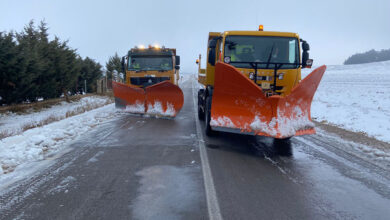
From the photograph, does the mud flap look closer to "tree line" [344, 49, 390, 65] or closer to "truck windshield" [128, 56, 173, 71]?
"truck windshield" [128, 56, 173, 71]

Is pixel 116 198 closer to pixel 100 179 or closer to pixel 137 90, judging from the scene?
pixel 100 179

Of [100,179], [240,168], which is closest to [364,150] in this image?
[240,168]

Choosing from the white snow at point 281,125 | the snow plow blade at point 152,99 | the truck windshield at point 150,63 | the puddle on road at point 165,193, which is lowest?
the puddle on road at point 165,193

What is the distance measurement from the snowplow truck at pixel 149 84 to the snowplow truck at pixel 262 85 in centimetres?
348

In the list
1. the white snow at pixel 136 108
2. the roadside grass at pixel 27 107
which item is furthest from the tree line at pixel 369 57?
the roadside grass at pixel 27 107

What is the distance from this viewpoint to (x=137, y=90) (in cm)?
1116

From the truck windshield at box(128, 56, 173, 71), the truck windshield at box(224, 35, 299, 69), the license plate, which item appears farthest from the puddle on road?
the truck windshield at box(128, 56, 173, 71)

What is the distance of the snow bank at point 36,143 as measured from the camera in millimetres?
5310

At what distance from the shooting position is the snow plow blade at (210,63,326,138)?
221 inches

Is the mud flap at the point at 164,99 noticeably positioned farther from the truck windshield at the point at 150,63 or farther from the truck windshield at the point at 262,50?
the truck windshield at the point at 262,50

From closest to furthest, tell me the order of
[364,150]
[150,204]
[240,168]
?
[150,204] → [240,168] → [364,150]

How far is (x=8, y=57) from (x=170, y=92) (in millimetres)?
7766

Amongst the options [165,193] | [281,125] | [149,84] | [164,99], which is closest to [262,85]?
[281,125]

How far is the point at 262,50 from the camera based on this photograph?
22.2ft
